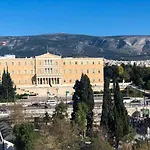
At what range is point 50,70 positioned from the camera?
57.6 m

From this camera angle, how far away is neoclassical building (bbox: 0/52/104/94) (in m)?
55.6

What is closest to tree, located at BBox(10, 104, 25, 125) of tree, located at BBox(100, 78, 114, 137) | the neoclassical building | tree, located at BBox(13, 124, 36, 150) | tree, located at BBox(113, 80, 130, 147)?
tree, located at BBox(100, 78, 114, 137)

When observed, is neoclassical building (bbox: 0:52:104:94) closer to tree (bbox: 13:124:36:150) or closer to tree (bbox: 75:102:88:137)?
tree (bbox: 75:102:88:137)

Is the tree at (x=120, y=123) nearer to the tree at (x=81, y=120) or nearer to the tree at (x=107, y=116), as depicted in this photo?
the tree at (x=107, y=116)

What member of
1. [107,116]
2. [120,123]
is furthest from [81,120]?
[120,123]

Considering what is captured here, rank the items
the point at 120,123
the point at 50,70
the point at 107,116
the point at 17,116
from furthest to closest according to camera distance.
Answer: the point at 50,70 → the point at 17,116 → the point at 107,116 → the point at 120,123

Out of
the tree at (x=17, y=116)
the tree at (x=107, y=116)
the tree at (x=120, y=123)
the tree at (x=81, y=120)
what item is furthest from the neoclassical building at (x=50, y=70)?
the tree at (x=120, y=123)

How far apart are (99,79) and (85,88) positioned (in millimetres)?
28379

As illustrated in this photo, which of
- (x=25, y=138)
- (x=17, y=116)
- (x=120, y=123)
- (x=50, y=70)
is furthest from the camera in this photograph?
(x=50, y=70)

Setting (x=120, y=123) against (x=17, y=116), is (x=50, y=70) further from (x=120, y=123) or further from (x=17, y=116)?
(x=120, y=123)

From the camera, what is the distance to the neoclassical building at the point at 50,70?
55594mm

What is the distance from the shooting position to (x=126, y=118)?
23297 mm

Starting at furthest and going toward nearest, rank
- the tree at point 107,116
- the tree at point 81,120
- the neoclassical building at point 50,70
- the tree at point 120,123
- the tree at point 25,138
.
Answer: the neoclassical building at point 50,70 < the tree at point 81,120 < the tree at point 107,116 < the tree at point 120,123 < the tree at point 25,138

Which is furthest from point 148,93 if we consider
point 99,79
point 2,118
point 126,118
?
point 126,118
